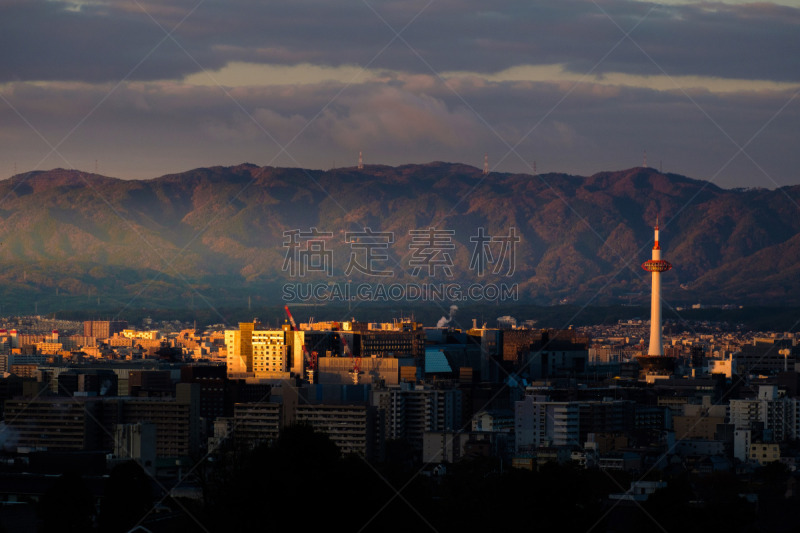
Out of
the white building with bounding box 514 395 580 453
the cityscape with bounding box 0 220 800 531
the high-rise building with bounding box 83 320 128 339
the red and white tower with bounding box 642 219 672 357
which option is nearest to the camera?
the cityscape with bounding box 0 220 800 531

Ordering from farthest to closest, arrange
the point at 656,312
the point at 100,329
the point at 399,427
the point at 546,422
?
the point at 100,329
the point at 656,312
the point at 399,427
the point at 546,422

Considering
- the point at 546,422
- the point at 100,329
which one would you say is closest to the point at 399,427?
the point at 546,422

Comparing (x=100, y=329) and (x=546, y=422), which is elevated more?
Answer: (x=100, y=329)

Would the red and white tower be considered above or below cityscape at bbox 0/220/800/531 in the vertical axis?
above

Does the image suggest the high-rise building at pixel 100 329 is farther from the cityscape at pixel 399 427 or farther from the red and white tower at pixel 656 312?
the red and white tower at pixel 656 312

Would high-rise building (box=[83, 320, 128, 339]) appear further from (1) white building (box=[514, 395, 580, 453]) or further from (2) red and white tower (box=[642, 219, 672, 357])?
(1) white building (box=[514, 395, 580, 453])

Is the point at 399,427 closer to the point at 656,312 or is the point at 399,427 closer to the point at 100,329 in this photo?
the point at 656,312

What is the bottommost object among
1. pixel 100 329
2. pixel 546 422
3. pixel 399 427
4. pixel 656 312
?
pixel 399 427

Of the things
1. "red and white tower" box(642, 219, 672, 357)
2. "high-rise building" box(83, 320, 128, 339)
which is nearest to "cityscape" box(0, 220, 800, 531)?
"red and white tower" box(642, 219, 672, 357)

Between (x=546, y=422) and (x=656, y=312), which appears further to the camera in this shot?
(x=656, y=312)

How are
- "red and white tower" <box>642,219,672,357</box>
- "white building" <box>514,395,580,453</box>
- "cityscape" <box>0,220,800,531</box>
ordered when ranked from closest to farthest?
"cityscape" <box>0,220,800,531</box> < "white building" <box>514,395,580,453</box> < "red and white tower" <box>642,219,672,357</box>

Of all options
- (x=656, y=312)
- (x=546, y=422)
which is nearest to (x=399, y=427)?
(x=546, y=422)

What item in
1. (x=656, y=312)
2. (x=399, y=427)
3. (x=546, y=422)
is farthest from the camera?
(x=656, y=312)

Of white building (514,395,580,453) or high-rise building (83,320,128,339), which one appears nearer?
white building (514,395,580,453)
